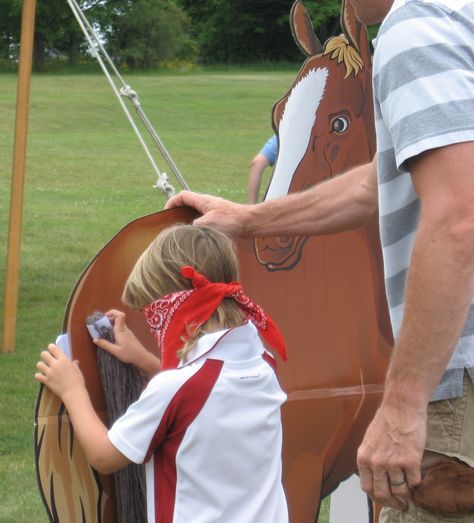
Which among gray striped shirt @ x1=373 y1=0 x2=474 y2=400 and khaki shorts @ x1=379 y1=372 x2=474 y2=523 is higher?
gray striped shirt @ x1=373 y1=0 x2=474 y2=400

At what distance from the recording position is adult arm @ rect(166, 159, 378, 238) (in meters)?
2.87

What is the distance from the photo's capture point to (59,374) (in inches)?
106

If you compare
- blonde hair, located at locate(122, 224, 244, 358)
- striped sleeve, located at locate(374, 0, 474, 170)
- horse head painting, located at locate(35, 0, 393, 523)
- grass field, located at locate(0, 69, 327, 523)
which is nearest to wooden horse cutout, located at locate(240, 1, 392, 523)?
horse head painting, located at locate(35, 0, 393, 523)

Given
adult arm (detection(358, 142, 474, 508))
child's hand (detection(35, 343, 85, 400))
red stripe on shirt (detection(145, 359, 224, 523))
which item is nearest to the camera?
adult arm (detection(358, 142, 474, 508))

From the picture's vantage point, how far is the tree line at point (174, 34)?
4469cm

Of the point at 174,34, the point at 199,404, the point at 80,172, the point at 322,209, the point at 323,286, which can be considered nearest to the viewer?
the point at 199,404

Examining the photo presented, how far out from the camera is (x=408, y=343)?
1987mm

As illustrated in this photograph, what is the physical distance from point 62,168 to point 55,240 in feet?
23.4

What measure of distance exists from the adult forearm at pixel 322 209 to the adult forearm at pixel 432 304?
2.82 ft

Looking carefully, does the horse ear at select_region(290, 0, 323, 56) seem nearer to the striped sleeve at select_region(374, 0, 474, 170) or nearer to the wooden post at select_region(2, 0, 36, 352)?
the striped sleeve at select_region(374, 0, 474, 170)

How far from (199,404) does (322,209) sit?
739mm

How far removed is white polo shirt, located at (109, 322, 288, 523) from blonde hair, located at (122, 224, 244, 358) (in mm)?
37

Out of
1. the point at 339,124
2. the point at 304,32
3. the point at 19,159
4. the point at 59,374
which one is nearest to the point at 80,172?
the point at 19,159

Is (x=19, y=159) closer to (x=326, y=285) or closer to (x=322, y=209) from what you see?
(x=326, y=285)
